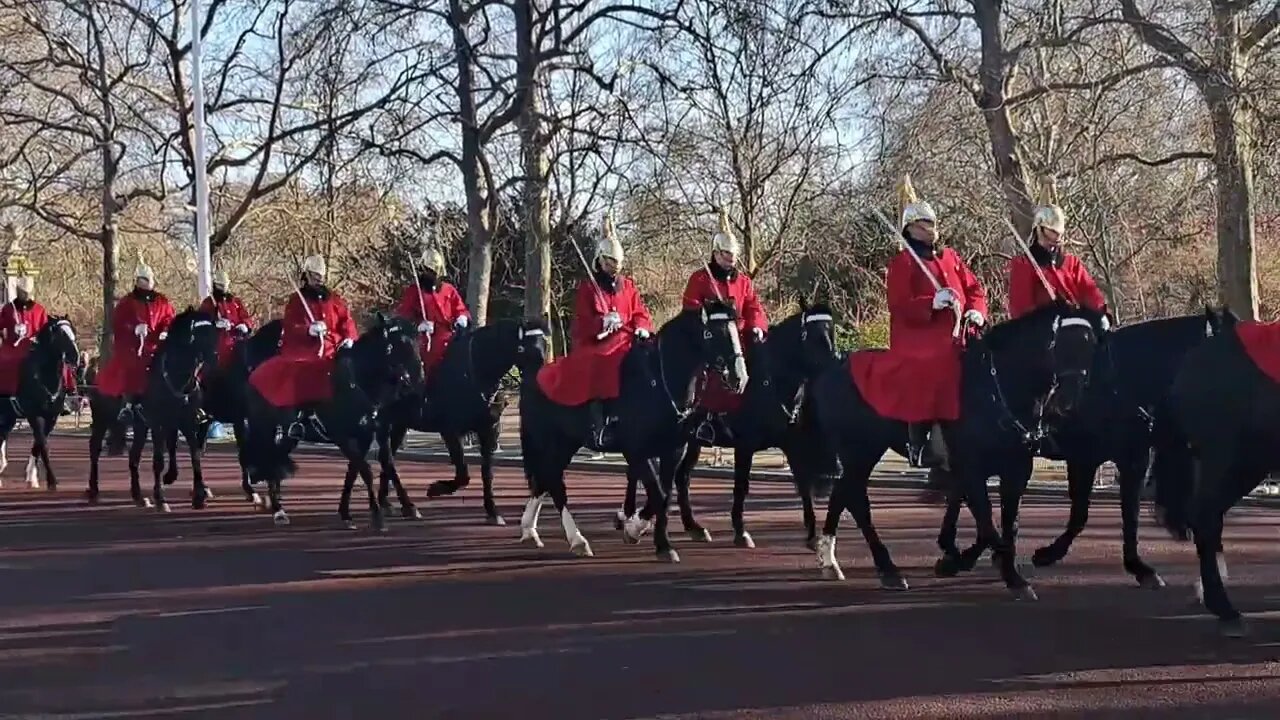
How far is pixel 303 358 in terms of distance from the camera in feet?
47.9

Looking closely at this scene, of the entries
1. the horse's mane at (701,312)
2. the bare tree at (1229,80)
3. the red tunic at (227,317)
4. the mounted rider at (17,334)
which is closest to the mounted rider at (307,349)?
the red tunic at (227,317)

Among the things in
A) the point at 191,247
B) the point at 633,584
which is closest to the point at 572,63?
the point at 633,584

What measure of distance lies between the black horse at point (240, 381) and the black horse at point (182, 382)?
0.87ft

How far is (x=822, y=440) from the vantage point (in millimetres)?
11828

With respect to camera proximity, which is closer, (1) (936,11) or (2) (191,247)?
(1) (936,11)

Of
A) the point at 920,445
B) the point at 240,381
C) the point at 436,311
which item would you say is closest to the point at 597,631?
the point at 920,445

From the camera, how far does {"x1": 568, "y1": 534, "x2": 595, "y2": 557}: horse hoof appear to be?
12.0m

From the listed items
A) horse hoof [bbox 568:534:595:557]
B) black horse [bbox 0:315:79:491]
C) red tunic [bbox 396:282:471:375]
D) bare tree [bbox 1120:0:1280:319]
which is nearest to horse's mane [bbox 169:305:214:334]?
red tunic [bbox 396:282:471:375]

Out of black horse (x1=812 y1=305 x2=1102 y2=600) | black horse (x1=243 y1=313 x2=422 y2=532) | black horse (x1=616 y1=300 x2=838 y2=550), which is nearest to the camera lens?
black horse (x1=812 y1=305 x2=1102 y2=600)

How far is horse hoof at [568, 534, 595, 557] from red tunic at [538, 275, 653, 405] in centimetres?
116

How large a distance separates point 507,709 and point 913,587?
4062mm

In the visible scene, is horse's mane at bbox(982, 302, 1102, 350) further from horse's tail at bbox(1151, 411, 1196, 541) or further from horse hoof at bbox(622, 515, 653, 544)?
horse hoof at bbox(622, 515, 653, 544)

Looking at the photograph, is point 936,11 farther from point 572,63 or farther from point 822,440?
point 822,440

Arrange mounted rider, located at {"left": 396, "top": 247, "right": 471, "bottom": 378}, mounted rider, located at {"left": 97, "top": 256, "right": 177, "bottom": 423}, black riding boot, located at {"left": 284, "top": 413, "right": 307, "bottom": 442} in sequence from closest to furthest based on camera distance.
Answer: black riding boot, located at {"left": 284, "top": 413, "right": 307, "bottom": 442} → mounted rider, located at {"left": 396, "top": 247, "right": 471, "bottom": 378} → mounted rider, located at {"left": 97, "top": 256, "right": 177, "bottom": 423}
